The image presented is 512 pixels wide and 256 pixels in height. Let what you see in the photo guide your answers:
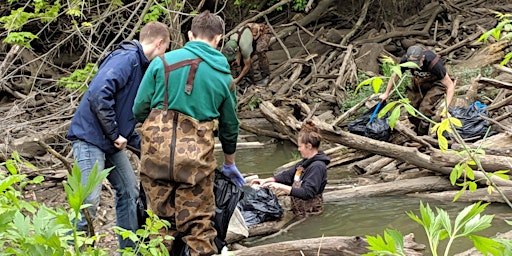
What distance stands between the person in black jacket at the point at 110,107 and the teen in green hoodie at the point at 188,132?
0.35m

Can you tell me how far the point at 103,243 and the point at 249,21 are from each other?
354 inches

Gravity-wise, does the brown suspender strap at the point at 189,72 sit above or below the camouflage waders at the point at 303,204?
above

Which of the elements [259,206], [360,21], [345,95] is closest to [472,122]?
[259,206]

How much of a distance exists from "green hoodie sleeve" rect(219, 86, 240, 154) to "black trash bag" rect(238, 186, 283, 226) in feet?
5.36

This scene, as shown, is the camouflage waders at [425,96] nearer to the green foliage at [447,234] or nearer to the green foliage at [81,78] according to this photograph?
the green foliage at [81,78]

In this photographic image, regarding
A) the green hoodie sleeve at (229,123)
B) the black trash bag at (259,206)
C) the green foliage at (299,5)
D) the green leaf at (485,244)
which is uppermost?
the green leaf at (485,244)

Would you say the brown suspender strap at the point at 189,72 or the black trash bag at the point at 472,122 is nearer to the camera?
the brown suspender strap at the point at 189,72

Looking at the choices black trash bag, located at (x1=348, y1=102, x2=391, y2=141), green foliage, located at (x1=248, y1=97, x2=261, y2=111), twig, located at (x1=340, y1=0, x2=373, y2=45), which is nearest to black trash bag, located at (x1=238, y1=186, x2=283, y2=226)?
black trash bag, located at (x1=348, y1=102, x2=391, y2=141)

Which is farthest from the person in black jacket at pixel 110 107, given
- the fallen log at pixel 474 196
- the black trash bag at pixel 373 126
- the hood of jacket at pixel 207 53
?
the black trash bag at pixel 373 126

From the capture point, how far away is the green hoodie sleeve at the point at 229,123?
3.82 meters

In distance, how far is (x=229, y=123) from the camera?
3.91 m

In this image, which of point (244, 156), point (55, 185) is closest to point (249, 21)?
point (244, 156)

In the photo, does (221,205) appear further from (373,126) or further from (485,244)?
(373,126)

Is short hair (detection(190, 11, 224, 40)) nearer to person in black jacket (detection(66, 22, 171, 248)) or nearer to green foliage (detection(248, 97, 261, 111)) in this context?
person in black jacket (detection(66, 22, 171, 248))
